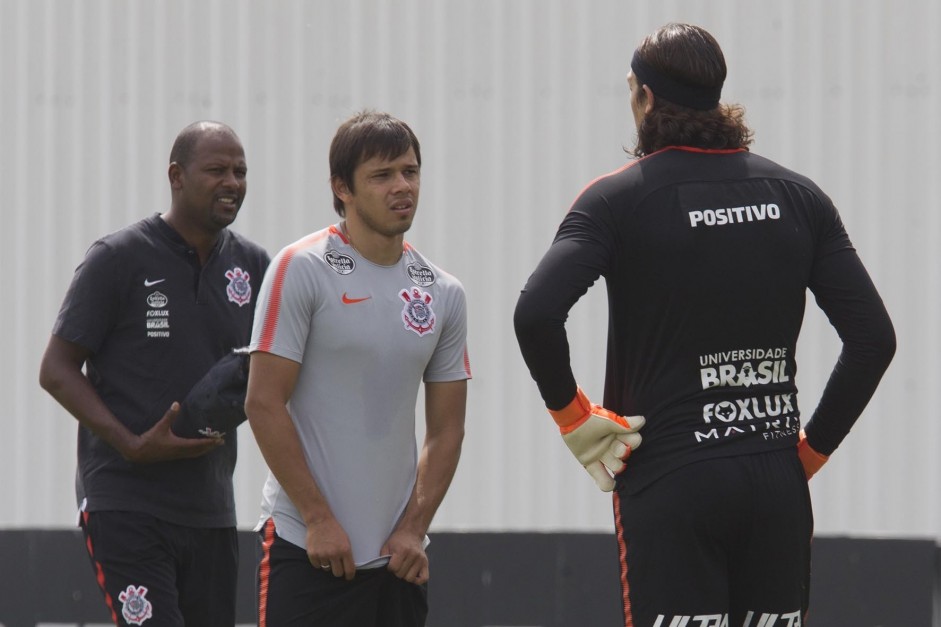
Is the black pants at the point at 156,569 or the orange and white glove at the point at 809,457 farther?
the black pants at the point at 156,569

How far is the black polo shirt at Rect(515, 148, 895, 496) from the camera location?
252 centimetres

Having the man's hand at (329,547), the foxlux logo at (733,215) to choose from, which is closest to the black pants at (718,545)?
the foxlux logo at (733,215)

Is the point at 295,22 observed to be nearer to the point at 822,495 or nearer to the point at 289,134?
the point at 289,134

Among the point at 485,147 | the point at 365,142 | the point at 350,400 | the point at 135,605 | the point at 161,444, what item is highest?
the point at 485,147

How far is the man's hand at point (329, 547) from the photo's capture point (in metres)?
2.76

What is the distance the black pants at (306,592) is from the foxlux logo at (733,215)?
1.07 m

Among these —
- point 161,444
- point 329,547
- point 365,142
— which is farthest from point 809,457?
point 161,444

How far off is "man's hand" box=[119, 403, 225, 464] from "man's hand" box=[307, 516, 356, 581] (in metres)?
0.77

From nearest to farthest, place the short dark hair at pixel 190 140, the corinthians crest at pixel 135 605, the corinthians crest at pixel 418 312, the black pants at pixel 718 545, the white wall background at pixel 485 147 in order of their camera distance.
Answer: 1. the black pants at pixel 718 545
2. the corinthians crest at pixel 418 312
3. the corinthians crest at pixel 135 605
4. the short dark hair at pixel 190 140
5. the white wall background at pixel 485 147

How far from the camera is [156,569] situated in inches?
137

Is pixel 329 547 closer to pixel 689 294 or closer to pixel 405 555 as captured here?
pixel 405 555

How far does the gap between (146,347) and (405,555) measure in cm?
110

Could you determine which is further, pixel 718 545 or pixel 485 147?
pixel 485 147

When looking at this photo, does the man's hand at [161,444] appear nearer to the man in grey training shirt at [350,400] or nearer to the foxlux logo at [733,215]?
the man in grey training shirt at [350,400]
